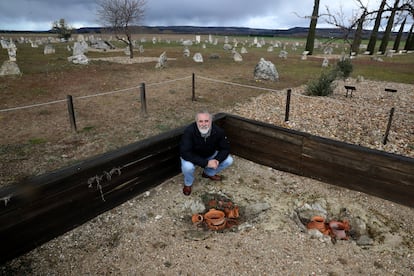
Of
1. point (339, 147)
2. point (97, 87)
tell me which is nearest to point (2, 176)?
point (339, 147)

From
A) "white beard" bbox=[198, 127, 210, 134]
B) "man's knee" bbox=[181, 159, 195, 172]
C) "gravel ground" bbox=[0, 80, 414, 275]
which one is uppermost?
"white beard" bbox=[198, 127, 210, 134]

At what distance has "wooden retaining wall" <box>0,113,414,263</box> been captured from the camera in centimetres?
267

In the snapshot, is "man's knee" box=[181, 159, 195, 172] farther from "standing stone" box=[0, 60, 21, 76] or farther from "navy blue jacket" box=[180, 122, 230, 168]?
"standing stone" box=[0, 60, 21, 76]

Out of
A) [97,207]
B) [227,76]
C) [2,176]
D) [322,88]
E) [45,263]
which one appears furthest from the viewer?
[227,76]

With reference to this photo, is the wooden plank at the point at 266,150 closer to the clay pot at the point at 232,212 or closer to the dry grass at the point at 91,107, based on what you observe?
the clay pot at the point at 232,212

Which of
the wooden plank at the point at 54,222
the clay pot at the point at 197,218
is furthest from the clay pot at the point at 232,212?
the wooden plank at the point at 54,222

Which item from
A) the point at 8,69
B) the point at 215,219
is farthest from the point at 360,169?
the point at 8,69

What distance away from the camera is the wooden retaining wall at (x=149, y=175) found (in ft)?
8.77

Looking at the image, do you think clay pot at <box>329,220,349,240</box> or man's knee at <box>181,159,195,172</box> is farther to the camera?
man's knee at <box>181,159,195,172</box>

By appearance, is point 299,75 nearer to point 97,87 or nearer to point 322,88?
point 322,88

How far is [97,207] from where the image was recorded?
3.32m

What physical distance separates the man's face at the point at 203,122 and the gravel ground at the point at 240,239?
3.06 ft

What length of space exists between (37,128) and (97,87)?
4.14m

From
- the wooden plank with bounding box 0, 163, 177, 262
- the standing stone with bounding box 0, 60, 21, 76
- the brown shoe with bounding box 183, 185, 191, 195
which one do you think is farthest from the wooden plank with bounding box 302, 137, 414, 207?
the standing stone with bounding box 0, 60, 21, 76
